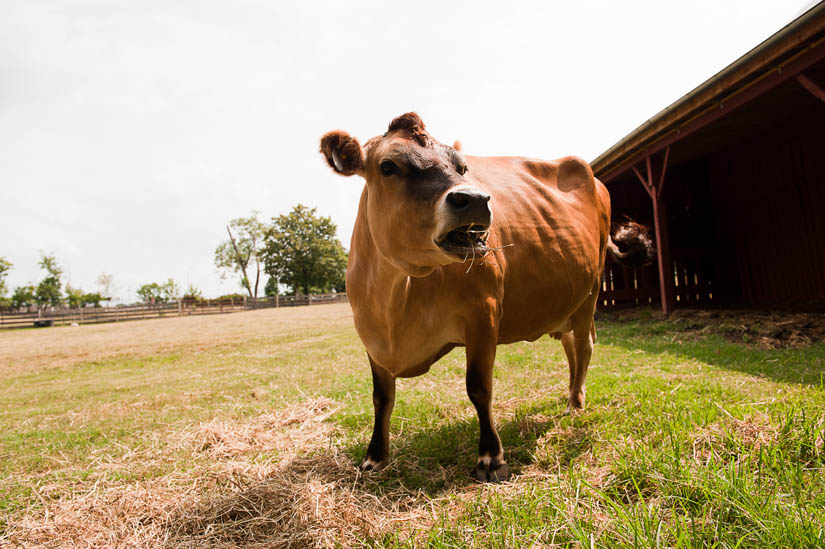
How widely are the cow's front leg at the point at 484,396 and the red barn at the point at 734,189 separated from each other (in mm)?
5869

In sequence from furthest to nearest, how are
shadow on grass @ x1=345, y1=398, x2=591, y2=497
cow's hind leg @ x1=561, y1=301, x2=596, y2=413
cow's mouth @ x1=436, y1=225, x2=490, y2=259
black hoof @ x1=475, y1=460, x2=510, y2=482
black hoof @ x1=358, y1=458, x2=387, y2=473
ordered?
1. cow's hind leg @ x1=561, y1=301, x2=596, y2=413
2. black hoof @ x1=358, y1=458, x2=387, y2=473
3. shadow on grass @ x1=345, y1=398, x2=591, y2=497
4. black hoof @ x1=475, y1=460, x2=510, y2=482
5. cow's mouth @ x1=436, y1=225, x2=490, y2=259

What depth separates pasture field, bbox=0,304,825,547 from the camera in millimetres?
1722

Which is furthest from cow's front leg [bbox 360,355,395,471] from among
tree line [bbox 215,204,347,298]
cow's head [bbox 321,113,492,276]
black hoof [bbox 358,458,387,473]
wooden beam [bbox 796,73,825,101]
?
tree line [bbox 215,204,347,298]

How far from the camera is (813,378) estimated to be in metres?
3.58

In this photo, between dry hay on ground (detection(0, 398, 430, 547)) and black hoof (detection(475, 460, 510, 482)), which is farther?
black hoof (detection(475, 460, 510, 482))

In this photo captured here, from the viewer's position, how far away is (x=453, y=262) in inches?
87.9

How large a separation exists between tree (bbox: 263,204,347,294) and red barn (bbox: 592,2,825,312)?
44.0 meters

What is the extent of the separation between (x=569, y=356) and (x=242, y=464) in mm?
3013

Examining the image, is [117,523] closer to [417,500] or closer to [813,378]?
[417,500]

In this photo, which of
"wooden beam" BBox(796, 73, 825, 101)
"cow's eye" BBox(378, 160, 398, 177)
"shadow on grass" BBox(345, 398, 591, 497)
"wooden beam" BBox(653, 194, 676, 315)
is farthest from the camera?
"wooden beam" BBox(653, 194, 676, 315)

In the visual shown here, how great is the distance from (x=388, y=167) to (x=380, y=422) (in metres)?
1.70

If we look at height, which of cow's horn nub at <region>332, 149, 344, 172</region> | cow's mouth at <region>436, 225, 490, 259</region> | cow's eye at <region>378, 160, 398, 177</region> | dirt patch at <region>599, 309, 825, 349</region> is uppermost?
cow's horn nub at <region>332, 149, 344, 172</region>

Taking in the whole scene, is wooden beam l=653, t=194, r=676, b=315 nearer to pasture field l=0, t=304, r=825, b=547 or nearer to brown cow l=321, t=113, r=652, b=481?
pasture field l=0, t=304, r=825, b=547

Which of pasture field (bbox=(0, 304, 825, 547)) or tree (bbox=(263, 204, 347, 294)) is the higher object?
tree (bbox=(263, 204, 347, 294))
